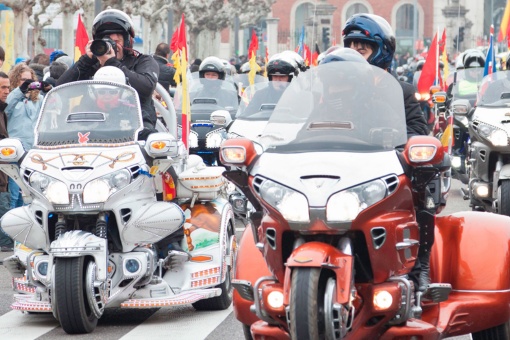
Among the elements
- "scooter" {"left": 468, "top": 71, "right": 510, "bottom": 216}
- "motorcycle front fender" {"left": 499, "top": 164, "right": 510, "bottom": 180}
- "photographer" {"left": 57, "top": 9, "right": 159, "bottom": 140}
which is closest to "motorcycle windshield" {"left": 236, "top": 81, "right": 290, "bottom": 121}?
"scooter" {"left": 468, "top": 71, "right": 510, "bottom": 216}

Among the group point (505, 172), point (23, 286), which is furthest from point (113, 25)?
point (505, 172)

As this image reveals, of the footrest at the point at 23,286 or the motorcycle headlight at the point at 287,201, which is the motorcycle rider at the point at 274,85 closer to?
the footrest at the point at 23,286

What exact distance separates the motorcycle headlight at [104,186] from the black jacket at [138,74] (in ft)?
2.23

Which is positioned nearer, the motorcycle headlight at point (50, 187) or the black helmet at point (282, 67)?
the motorcycle headlight at point (50, 187)

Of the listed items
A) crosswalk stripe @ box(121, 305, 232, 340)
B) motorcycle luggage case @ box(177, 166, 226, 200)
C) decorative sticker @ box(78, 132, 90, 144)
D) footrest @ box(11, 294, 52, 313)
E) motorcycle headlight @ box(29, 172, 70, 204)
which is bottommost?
crosswalk stripe @ box(121, 305, 232, 340)

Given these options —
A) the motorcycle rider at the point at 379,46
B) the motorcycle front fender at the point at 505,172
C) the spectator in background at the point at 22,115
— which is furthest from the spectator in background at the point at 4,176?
the motorcycle rider at the point at 379,46

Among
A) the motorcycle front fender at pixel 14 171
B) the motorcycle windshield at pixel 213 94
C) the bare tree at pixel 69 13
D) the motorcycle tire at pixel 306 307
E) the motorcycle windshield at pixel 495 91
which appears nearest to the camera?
the motorcycle tire at pixel 306 307

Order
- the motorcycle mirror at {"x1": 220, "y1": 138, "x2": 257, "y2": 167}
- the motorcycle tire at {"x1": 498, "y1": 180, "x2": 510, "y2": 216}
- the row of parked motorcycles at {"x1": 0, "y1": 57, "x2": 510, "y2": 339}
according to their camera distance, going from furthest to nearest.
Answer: the motorcycle tire at {"x1": 498, "y1": 180, "x2": 510, "y2": 216}, the motorcycle mirror at {"x1": 220, "y1": 138, "x2": 257, "y2": 167}, the row of parked motorcycles at {"x1": 0, "y1": 57, "x2": 510, "y2": 339}

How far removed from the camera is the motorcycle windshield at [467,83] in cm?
2223

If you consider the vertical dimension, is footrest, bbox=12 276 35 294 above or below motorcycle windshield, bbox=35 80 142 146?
below

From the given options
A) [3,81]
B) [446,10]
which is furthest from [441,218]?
[446,10]

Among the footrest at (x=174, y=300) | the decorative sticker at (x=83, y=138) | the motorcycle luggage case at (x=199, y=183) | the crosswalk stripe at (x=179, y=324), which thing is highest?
the decorative sticker at (x=83, y=138)

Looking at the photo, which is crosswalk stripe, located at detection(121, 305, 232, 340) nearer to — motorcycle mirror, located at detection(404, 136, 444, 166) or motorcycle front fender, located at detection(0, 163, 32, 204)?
motorcycle front fender, located at detection(0, 163, 32, 204)

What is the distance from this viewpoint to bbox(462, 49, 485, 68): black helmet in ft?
77.6
